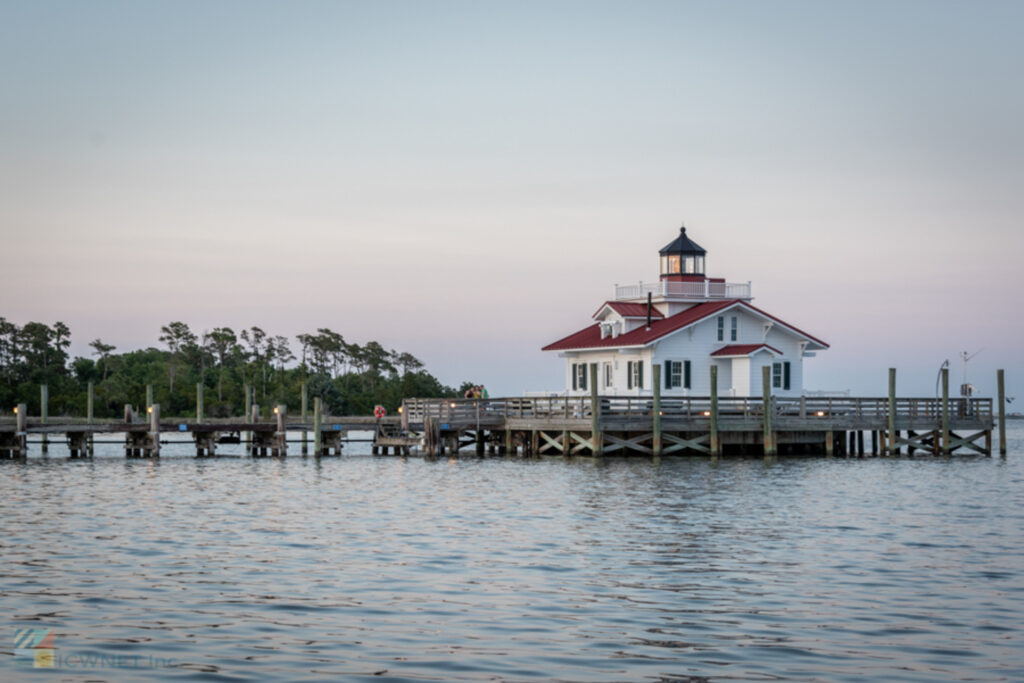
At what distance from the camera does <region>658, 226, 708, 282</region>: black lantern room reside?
60.5m

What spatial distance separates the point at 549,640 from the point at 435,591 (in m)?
3.88

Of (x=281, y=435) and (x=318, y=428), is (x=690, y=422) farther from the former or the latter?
(x=281, y=435)

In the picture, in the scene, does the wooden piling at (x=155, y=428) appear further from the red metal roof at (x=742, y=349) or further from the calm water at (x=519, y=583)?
the red metal roof at (x=742, y=349)

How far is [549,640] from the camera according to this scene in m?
15.6

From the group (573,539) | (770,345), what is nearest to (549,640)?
(573,539)

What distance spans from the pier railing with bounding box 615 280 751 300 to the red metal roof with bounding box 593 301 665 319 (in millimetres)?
480

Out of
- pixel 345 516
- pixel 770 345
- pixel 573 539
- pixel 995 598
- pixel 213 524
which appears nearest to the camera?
pixel 995 598

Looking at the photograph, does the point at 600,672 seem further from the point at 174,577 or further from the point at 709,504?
the point at 709,504

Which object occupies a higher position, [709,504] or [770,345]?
[770,345]

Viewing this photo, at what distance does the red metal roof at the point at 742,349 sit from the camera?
181 ft

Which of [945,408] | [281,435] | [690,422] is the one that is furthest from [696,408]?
[281,435]
